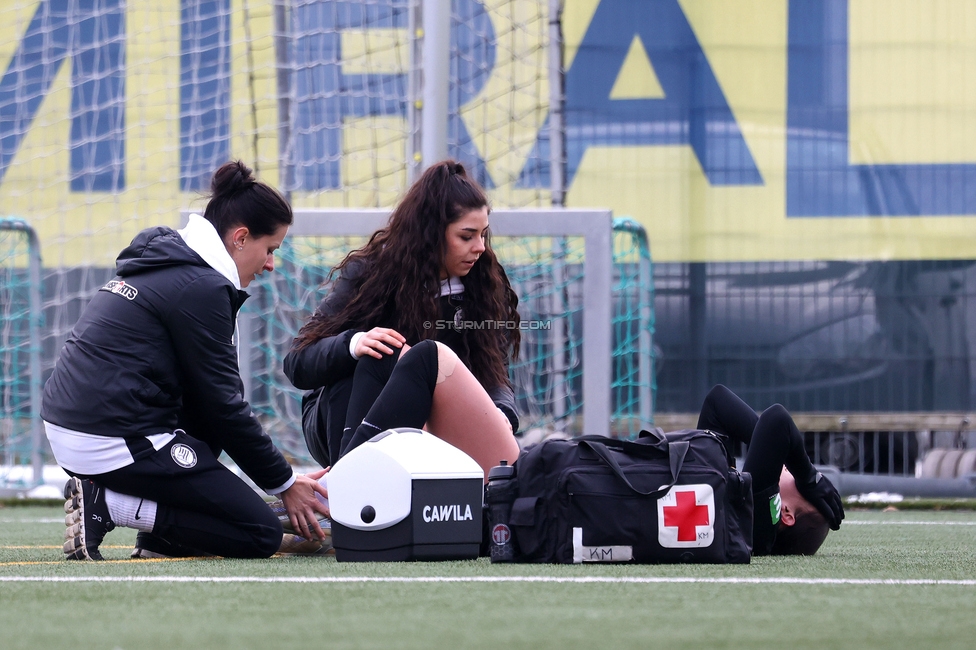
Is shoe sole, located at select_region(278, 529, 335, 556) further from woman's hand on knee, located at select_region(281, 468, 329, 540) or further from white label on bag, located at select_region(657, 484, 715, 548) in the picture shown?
white label on bag, located at select_region(657, 484, 715, 548)

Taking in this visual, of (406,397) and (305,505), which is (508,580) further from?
(305,505)

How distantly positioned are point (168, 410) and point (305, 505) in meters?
0.36

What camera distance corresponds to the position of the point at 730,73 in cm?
643

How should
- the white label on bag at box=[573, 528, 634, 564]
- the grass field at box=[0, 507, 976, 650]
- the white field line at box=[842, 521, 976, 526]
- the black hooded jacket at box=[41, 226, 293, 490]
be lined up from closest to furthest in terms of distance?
1. the grass field at box=[0, 507, 976, 650]
2. the white label on bag at box=[573, 528, 634, 564]
3. the black hooded jacket at box=[41, 226, 293, 490]
4. the white field line at box=[842, 521, 976, 526]

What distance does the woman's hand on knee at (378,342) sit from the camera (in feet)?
9.43

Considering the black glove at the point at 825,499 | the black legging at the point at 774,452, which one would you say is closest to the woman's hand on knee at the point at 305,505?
the black legging at the point at 774,452

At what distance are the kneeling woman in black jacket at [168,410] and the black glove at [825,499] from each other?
1.08 metres

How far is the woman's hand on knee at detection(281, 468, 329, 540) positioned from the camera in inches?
109

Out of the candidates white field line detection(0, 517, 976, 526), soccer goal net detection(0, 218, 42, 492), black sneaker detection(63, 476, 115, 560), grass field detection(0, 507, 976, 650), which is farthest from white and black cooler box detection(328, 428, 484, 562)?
soccer goal net detection(0, 218, 42, 492)

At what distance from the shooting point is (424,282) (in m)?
3.20

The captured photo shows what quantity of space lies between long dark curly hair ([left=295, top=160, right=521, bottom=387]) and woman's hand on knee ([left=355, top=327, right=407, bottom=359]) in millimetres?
219

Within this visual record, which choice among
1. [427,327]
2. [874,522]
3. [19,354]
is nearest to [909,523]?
[874,522]

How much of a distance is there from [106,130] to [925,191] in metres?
4.01

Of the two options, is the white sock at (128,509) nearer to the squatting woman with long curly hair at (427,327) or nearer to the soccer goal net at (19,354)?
the squatting woman with long curly hair at (427,327)
